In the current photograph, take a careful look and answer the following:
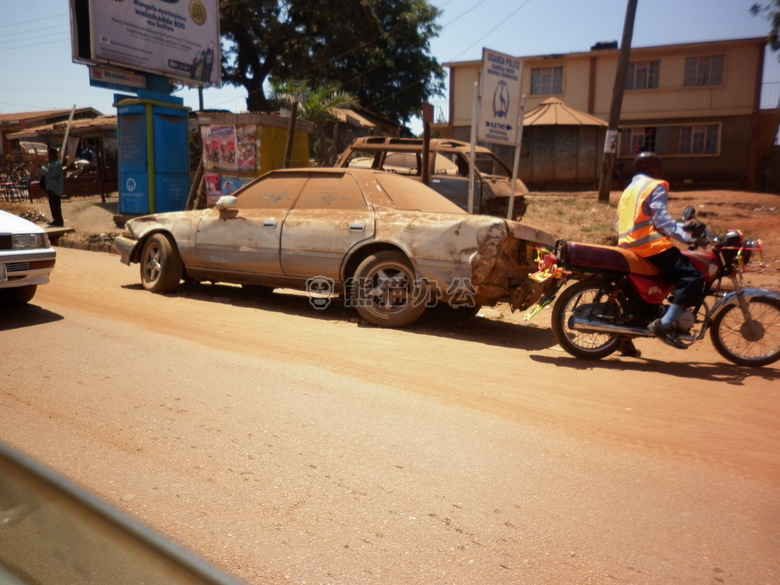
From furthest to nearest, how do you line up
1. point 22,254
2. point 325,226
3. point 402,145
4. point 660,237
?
point 402,145 → point 325,226 → point 22,254 → point 660,237

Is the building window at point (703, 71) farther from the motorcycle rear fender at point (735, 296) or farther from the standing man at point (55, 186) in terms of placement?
the motorcycle rear fender at point (735, 296)

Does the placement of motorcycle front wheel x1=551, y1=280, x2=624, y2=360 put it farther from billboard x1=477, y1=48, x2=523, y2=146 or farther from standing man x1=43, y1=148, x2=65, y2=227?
standing man x1=43, y1=148, x2=65, y2=227

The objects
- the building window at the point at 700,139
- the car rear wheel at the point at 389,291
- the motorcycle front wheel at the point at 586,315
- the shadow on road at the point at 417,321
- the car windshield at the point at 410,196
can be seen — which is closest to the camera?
the motorcycle front wheel at the point at 586,315

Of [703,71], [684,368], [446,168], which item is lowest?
[684,368]

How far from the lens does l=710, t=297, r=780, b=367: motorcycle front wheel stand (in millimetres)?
5598

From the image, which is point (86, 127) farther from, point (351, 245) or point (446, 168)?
point (351, 245)

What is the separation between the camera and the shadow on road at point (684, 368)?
5.45 meters

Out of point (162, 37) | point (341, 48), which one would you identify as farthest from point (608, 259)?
point (341, 48)

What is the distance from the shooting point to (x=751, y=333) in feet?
18.4

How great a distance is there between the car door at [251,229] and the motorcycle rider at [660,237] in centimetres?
366

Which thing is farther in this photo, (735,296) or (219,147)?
(219,147)

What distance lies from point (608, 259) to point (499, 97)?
4.59m

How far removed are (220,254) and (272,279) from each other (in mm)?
778

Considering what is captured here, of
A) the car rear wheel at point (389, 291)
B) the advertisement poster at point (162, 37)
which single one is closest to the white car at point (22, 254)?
the car rear wheel at point (389, 291)
